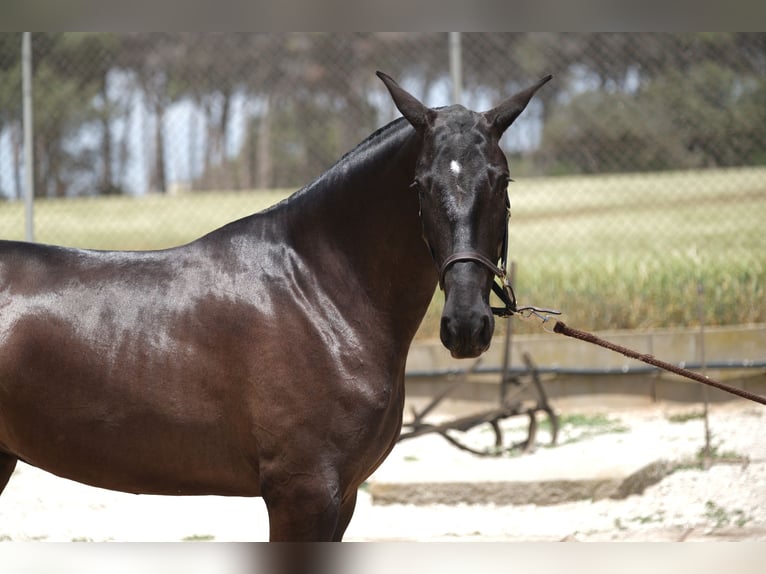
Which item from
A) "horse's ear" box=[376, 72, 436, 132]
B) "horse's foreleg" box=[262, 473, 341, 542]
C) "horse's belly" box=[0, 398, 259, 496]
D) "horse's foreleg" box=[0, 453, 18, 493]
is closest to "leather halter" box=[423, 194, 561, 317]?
"horse's ear" box=[376, 72, 436, 132]

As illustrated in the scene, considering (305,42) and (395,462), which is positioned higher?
(305,42)

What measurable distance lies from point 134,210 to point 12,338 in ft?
20.4

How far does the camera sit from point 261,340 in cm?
286

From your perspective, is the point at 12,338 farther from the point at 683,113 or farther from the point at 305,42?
the point at 683,113

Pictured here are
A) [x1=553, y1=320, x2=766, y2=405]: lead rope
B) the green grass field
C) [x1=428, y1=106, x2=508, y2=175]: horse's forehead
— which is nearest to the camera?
[x1=428, y1=106, x2=508, y2=175]: horse's forehead

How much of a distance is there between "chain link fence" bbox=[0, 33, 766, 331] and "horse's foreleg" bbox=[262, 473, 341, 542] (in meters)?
6.24

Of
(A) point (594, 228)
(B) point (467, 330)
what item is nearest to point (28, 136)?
(A) point (594, 228)

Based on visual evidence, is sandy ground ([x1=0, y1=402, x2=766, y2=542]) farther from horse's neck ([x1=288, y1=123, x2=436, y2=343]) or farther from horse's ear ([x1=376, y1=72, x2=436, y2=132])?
horse's ear ([x1=376, y1=72, x2=436, y2=132])

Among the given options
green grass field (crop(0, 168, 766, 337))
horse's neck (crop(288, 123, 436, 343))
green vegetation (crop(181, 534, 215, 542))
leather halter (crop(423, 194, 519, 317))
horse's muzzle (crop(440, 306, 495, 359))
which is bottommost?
green vegetation (crop(181, 534, 215, 542))

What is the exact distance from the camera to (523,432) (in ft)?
25.3

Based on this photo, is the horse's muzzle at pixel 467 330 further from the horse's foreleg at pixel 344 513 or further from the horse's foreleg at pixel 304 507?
the horse's foreleg at pixel 344 513

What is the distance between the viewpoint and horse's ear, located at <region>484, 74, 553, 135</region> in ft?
9.10

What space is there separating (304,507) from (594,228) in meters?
6.78

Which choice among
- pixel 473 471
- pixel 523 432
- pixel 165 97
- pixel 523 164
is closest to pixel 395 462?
pixel 473 471
